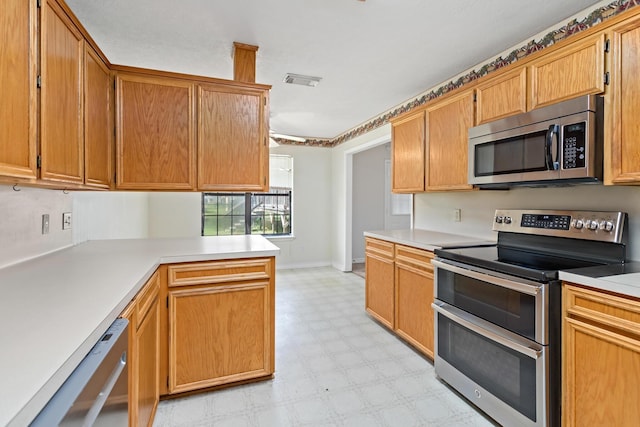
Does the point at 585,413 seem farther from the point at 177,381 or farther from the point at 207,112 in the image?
the point at 207,112

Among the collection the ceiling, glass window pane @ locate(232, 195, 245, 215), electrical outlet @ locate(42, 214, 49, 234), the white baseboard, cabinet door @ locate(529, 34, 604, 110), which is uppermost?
the ceiling

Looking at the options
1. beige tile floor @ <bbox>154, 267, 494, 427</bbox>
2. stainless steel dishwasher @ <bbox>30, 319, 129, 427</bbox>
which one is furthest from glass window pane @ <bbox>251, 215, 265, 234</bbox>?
stainless steel dishwasher @ <bbox>30, 319, 129, 427</bbox>

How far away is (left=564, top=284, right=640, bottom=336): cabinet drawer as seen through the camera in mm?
1241

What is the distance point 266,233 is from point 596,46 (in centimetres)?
489

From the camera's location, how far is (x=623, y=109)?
153cm

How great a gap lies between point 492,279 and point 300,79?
2.46 metres

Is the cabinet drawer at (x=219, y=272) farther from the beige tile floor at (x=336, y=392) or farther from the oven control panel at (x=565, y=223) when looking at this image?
the oven control panel at (x=565, y=223)

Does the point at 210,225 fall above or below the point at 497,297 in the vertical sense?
above

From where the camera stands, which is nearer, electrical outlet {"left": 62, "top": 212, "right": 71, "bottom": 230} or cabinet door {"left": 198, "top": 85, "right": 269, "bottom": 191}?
electrical outlet {"left": 62, "top": 212, "right": 71, "bottom": 230}

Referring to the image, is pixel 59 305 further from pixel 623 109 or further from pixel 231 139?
pixel 623 109

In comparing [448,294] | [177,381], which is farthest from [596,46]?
[177,381]

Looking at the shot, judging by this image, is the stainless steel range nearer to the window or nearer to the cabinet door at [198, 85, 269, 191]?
the cabinet door at [198, 85, 269, 191]

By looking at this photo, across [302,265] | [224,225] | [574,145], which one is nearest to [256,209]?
[224,225]

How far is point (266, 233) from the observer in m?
5.74
